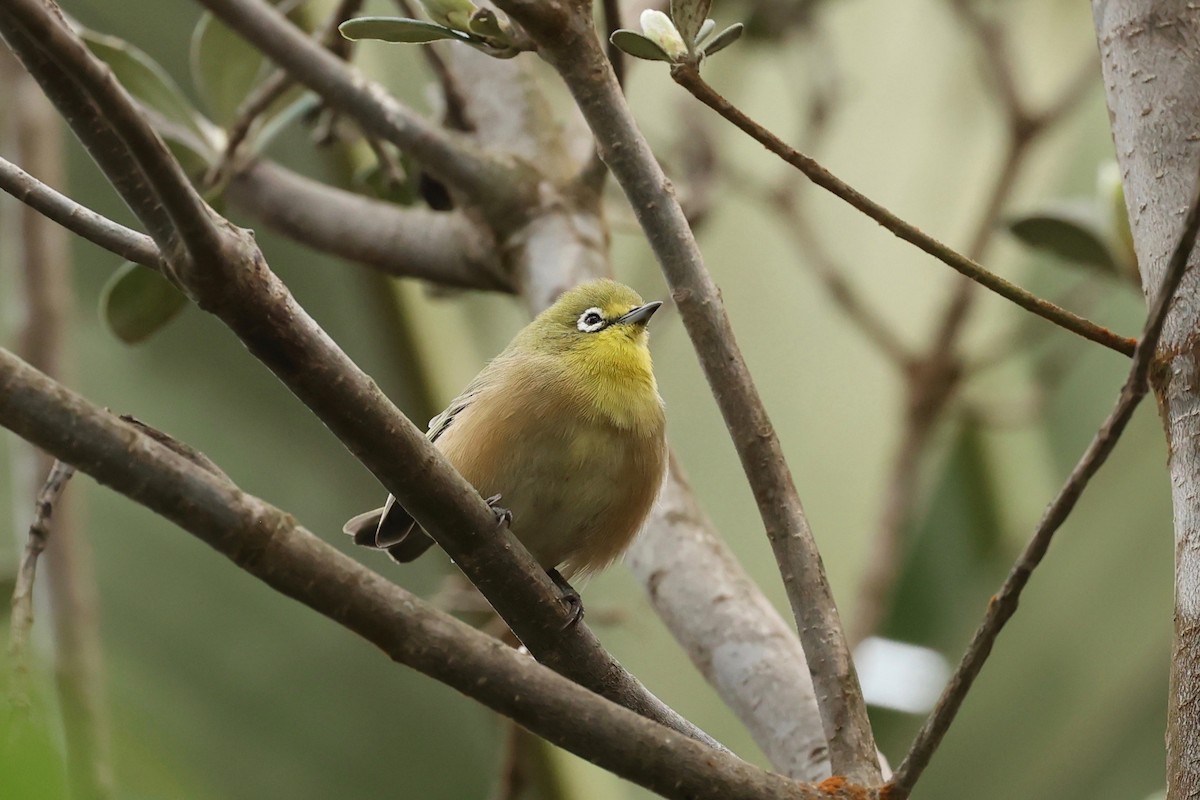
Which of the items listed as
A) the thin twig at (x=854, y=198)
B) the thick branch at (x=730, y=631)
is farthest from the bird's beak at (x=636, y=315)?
the thin twig at (x=854, y=198)

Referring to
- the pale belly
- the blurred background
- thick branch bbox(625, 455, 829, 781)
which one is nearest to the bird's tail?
the pale belly

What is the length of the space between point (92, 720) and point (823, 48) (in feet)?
15.8

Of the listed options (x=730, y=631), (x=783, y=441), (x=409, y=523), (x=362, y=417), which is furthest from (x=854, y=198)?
(x=783, y=441)

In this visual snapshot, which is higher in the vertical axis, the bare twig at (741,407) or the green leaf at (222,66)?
the green leaf at (222,66)

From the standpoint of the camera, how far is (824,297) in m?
6.72

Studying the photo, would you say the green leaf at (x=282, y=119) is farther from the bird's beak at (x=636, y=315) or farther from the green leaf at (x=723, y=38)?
the green leaf at (x=723, y=38)

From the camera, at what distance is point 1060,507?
164cm

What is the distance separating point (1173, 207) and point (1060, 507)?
0.70 metres

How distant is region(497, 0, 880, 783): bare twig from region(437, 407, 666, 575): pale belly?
1166mm

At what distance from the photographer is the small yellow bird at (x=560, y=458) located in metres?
3.30

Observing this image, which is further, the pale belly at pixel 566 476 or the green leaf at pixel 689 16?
the pale belly at pixel 566 476

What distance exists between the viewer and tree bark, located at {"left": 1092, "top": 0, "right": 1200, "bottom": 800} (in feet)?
6.04

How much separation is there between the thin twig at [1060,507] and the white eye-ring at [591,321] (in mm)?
2217

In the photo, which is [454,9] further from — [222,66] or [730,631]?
[222,66]
